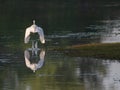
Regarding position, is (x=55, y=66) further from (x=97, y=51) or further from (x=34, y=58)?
(x=97, y=51)

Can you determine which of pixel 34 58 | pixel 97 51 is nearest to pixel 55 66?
pixel 34 58

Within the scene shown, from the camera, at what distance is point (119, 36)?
43750 millimetres

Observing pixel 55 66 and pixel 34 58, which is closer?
pixel 55 66

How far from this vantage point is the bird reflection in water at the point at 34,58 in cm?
3017

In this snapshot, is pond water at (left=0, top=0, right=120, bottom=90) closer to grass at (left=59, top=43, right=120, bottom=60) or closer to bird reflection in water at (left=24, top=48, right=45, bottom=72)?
bird reflection in water at (left=24, top=48, right=45, bottom=72)

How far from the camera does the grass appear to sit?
1239 inches

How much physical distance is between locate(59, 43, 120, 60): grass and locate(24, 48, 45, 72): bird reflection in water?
56.5 inches

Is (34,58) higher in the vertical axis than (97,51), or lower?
lower

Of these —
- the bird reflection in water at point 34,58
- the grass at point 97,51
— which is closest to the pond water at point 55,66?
the bird reflection in water at point 34,58

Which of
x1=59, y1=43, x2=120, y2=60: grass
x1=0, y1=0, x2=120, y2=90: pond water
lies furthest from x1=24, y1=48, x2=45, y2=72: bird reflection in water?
x1=59, y1=43, x2=120, y2=60: grass

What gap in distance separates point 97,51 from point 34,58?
319 centimetres

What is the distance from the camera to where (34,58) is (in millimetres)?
32719

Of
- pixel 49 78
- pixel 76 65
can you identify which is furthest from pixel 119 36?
pixel 49 78

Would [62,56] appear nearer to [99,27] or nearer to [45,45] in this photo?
[45,45]
